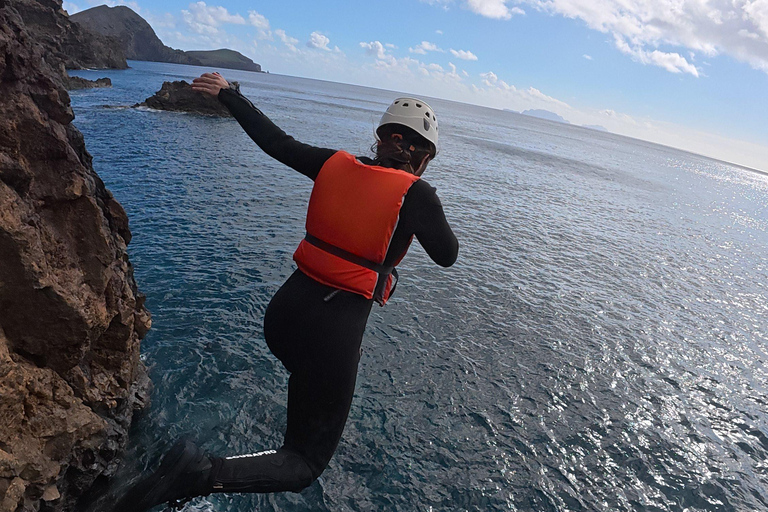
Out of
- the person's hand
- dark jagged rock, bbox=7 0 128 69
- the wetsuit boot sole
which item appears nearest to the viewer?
the wetsuit boot sole

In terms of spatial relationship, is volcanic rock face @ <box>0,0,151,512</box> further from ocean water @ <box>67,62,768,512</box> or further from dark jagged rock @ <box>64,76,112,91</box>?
dark jagged rock @ <box>64,76,112,91</box>

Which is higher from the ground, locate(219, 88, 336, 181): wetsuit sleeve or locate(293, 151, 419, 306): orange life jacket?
locate(219, 88, 336, 181): wetsuit sleeve

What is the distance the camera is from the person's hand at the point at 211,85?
408cm

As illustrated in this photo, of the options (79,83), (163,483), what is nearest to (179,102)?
(79,83)

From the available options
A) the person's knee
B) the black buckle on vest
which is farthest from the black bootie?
the black buckle on vest

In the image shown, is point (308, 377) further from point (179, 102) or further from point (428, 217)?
point (179, 102)

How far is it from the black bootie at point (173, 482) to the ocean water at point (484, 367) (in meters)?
2.19

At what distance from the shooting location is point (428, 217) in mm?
3240

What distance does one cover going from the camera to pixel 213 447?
5.89 metres

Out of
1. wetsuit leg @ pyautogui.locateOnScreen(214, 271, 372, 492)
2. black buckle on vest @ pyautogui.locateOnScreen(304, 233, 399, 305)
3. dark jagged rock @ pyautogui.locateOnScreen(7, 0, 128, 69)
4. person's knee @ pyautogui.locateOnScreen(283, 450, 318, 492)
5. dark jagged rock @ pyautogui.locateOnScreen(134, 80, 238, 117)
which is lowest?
person's knee @ pyautogui.locateOnScreen(283, 450, 318, 492)

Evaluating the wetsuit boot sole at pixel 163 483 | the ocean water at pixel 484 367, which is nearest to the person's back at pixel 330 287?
the wetsuit boot sole at pixel 163 483

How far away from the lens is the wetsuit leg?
3.45 metres

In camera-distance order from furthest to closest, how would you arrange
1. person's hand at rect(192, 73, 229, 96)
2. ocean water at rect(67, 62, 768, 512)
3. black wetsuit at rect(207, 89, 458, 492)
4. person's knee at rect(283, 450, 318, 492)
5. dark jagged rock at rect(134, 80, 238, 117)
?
dark jagged rock at rect(134, 80, 238, 117) < ocean water at rect(67, 62, 768, 512) < person's hand at rect(192, 73, 229, 96) < person's knee at rect(283, 450, 318, 492) < black wetsuit at rect(207, 89, 458, 492)

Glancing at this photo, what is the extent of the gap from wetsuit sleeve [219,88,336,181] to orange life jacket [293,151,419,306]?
188mm
